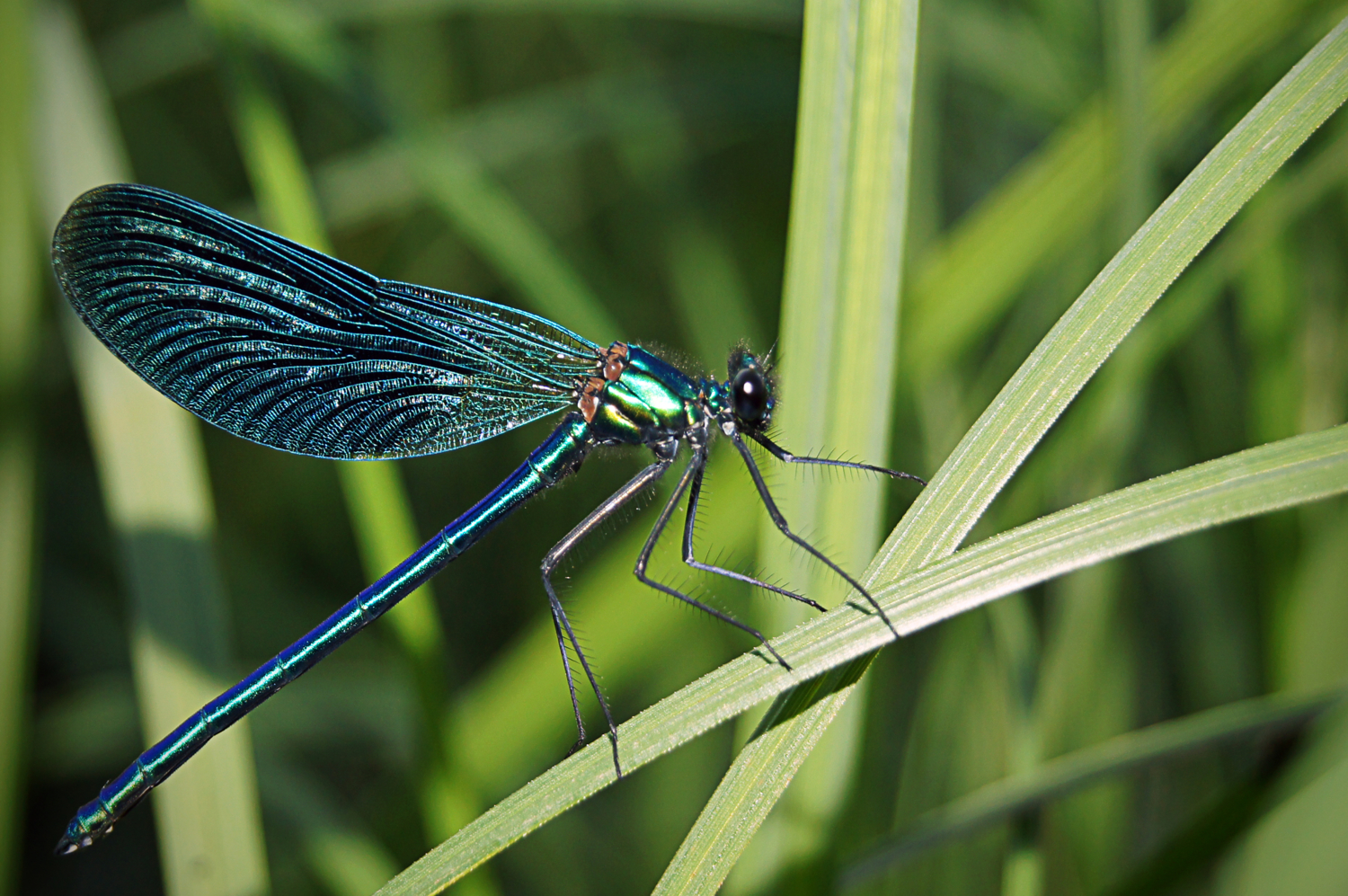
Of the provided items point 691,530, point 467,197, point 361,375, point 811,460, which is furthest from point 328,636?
point 467,197

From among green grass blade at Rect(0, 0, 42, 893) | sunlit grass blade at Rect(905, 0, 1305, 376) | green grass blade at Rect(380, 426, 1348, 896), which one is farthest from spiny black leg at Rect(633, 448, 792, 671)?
green grass blade at Rect(0, 0, 42, 893)

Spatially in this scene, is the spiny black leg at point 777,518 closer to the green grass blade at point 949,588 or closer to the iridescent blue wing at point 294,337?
the green grass blade at point 949,588

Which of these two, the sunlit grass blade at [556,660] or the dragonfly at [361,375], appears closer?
the dragonfly at [361,375]

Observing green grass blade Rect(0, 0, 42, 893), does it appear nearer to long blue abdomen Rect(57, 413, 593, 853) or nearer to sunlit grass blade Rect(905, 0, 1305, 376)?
long blue abdomen Rect(57, 413, 593, 853)

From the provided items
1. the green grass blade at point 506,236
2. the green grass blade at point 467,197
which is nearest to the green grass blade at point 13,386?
the green grass blade at point 467,197

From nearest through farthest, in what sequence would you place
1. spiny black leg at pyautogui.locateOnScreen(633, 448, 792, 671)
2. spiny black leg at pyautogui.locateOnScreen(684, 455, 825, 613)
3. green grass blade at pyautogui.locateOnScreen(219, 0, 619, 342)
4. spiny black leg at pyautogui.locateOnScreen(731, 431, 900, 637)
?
spiny black leg at pyautogui.locateOnScreen(731, 431, 900, 637), spiny black leg at pyautogui.locateOnScreen(633, 448, 792, 671), spiny black leg at pyautogui.locateOnScreen(684, 455, 825, 613), green grass blade at pyautogui.locateOnScreen(219, 0, 619, 342)

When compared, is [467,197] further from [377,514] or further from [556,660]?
[556,660]
